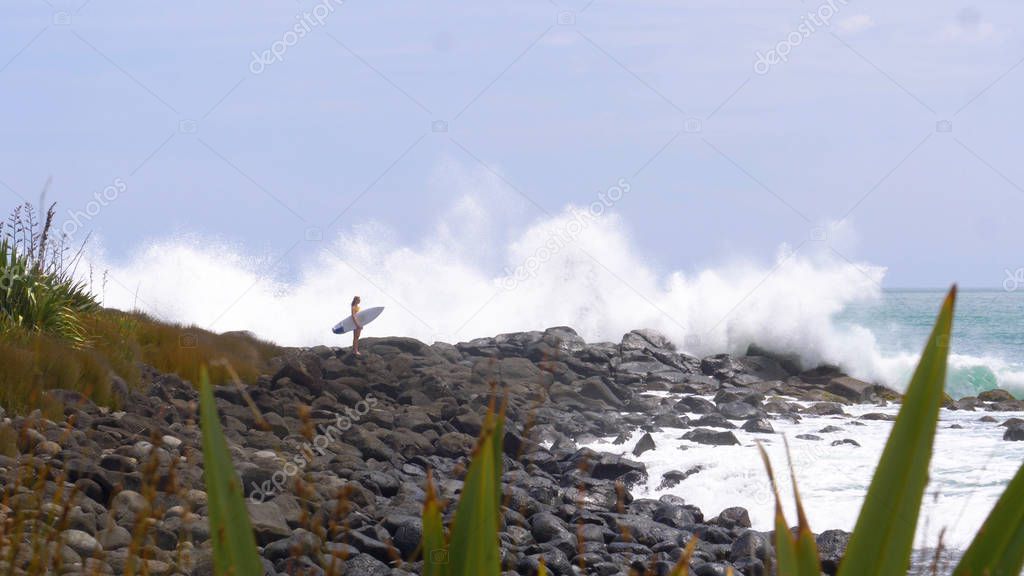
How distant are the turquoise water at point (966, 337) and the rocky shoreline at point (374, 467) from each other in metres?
15.5

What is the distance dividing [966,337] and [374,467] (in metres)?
50.0

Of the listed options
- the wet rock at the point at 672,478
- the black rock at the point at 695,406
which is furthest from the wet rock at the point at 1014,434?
the wet rock at the point at 672,478

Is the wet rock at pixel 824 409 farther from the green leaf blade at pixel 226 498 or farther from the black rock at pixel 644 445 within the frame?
the green leaf blade at pixel 226 498

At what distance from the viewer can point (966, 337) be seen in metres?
52.8

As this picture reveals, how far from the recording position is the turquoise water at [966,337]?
3553cm

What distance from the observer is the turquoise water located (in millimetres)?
35531

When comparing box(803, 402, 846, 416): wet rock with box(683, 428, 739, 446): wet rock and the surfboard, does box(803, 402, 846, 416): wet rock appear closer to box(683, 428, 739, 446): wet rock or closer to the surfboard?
box(683, 428, 739, 446): wet rock

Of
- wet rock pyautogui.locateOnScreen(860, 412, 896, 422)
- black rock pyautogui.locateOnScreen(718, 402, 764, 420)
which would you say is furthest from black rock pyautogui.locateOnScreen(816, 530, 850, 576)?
wet rock pyautogui.locateOnScreen(860, 412, 896, 422)

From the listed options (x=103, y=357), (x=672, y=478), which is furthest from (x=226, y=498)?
(x=672, y=478)

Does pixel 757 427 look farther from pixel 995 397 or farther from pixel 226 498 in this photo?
pixel 226 498

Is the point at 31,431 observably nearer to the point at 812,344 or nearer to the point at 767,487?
the point at 767,487

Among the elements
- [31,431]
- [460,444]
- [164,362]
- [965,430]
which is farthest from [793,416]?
[31,431]

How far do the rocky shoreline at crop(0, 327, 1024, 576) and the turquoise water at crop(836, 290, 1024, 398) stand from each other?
1551 centimetres

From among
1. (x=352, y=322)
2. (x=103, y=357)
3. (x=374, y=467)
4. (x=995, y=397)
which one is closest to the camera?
(x=374, y=467)
